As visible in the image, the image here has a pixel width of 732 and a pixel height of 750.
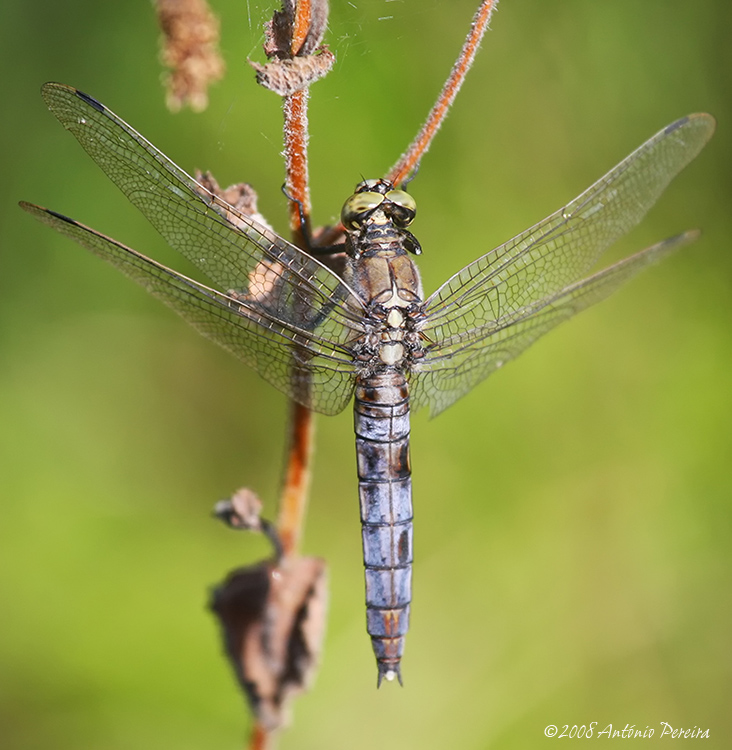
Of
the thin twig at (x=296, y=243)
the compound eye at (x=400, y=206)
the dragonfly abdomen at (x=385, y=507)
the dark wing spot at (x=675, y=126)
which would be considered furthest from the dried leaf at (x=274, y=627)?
the dark wing spot at (x=675, y=126)

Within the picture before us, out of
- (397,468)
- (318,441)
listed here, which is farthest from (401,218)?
(318,441)

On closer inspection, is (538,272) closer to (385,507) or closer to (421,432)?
(385,507)

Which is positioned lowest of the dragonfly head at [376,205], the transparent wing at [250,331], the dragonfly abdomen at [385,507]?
the dragonfly abdomen at [385,507]

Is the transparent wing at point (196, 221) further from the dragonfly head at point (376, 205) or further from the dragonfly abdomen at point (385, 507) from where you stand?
the dragonfly abdomen at point (385, 507)

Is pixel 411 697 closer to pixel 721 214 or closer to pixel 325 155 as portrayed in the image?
pixel 325 155

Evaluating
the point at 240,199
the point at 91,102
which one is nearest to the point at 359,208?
the point at 240,199

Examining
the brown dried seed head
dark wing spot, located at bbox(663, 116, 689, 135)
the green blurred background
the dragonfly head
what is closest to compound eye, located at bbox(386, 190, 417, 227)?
the dragonfly head
